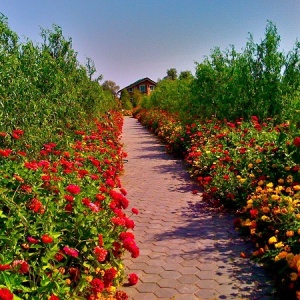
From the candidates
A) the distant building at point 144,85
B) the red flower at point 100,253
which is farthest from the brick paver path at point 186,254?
the distant building at point 144,85

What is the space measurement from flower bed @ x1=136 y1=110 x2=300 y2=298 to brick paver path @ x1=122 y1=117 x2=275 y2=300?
211 millimetres

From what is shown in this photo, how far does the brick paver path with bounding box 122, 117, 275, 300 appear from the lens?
3.29 meters

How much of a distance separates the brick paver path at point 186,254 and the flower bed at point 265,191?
211 mm

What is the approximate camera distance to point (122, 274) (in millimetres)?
3531

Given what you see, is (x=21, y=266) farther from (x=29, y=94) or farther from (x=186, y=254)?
(x=29, y=94)

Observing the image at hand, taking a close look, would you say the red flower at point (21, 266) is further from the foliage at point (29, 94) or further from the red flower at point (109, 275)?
the foliage at point (29, 94)

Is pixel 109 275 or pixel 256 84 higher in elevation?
pixel 256 84

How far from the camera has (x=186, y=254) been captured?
161 inches

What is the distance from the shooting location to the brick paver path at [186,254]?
3.29 meters

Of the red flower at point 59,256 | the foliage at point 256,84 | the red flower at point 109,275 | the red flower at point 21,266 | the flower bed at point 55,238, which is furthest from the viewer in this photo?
the foliage at point 256,84

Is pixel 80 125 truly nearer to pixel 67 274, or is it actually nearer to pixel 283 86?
pixel 283 86

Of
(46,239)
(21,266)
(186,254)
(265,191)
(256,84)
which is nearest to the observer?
(21,266)

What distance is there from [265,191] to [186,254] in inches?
53.5

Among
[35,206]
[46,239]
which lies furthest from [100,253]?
[35,206]
